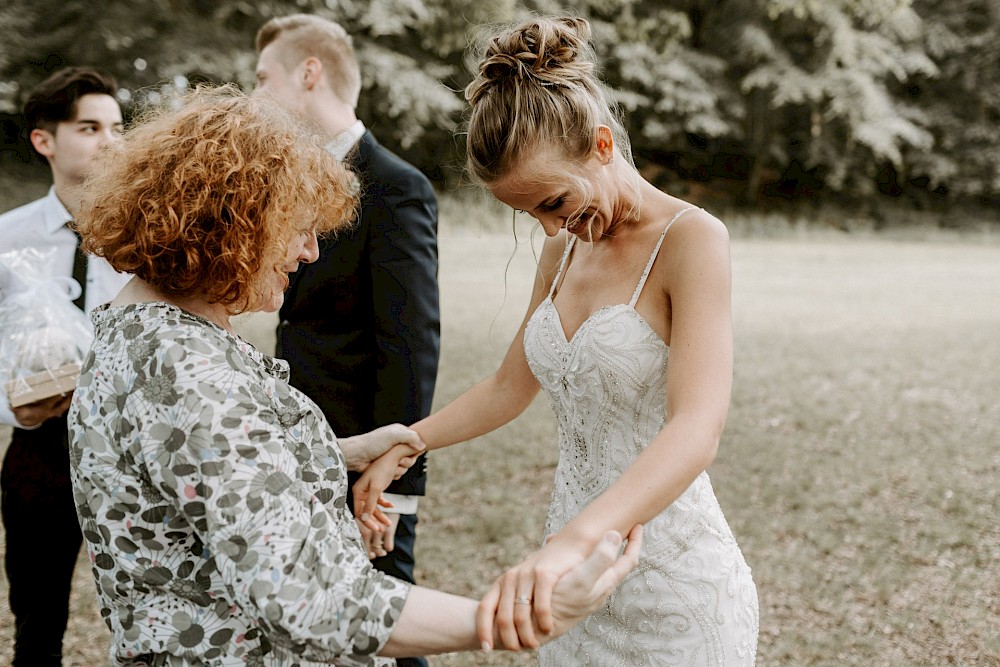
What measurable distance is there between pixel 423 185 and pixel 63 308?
1.35 metres

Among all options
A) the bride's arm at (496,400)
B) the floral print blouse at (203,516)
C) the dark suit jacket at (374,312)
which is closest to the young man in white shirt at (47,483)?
the dark suit jacket at (374,312)

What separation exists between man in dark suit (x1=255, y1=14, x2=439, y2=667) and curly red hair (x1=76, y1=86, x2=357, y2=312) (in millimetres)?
1510

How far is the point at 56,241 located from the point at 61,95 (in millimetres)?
649

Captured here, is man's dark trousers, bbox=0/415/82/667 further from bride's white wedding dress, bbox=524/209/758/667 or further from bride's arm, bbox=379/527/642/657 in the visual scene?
bride's arm, bbox=379/527/642/657

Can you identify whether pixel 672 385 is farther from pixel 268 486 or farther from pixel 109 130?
pixel 109 130

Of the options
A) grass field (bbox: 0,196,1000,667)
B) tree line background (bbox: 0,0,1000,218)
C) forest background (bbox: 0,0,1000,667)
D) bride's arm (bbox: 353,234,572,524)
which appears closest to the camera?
bride's arm (bbox: 353,234,572,524)

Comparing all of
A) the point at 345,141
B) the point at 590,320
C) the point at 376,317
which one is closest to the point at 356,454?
the point at 590,320

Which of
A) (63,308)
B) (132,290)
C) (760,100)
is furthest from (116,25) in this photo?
(760,100)

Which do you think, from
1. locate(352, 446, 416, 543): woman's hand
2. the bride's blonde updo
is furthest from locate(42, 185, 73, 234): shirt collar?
the bride's blonde updo

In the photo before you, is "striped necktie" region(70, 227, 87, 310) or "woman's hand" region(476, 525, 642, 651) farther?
"striped necktie" region(70, 227, 87, 310)

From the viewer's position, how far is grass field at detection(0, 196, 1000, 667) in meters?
4.29

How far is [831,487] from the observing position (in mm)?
6129

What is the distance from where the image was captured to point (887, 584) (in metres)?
4.69

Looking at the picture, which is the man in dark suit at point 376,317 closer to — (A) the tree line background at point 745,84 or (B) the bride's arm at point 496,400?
(B) the bride's arm at point 496,400
